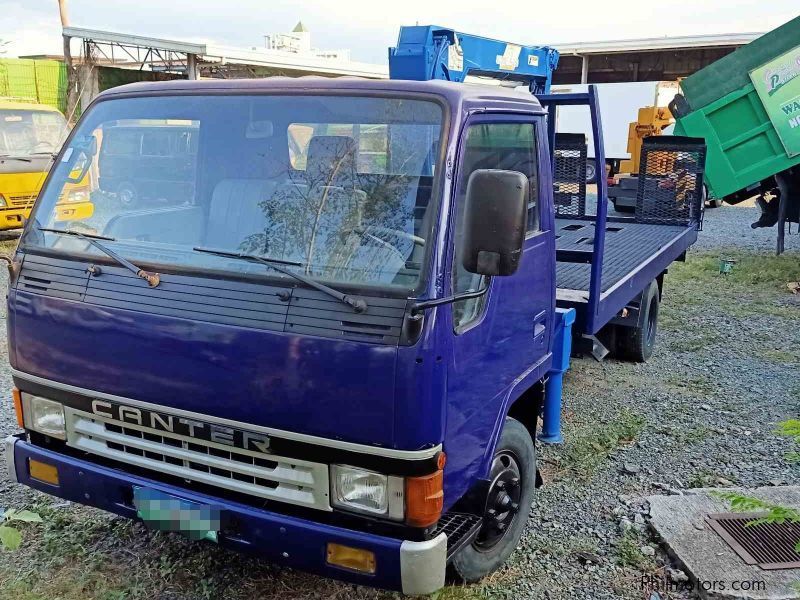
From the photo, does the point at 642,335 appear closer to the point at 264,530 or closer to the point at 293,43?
the point at 264,530

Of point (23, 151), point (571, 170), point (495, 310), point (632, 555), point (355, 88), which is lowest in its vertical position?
point (632, 555)

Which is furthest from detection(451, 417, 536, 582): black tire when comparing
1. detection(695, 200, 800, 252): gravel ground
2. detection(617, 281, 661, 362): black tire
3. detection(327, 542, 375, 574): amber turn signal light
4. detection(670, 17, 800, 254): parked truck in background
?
detection(695, 200, 800, 252): gravel ground

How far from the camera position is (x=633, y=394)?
567cm

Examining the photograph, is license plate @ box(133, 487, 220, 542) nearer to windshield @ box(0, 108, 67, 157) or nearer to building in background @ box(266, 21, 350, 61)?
windshield @ box(0, 108, 67, 157)

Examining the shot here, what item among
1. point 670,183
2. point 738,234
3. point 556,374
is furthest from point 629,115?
point 556,374

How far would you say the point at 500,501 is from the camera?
3053 millimetres

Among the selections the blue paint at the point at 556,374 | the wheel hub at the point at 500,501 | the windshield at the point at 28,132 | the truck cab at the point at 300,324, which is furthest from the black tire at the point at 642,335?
the windshield at the point at 28,132

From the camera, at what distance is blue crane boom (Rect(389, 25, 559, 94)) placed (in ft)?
13.9

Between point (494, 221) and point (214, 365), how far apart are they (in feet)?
3.49

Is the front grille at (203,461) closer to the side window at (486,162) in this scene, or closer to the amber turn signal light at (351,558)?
the amber turn signal light at (351,558)

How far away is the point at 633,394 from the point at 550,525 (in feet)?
7.28

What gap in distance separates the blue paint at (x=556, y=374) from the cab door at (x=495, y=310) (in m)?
0.19

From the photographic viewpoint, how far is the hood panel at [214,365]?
236cm

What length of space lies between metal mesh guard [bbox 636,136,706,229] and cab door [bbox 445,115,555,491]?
172 inches
